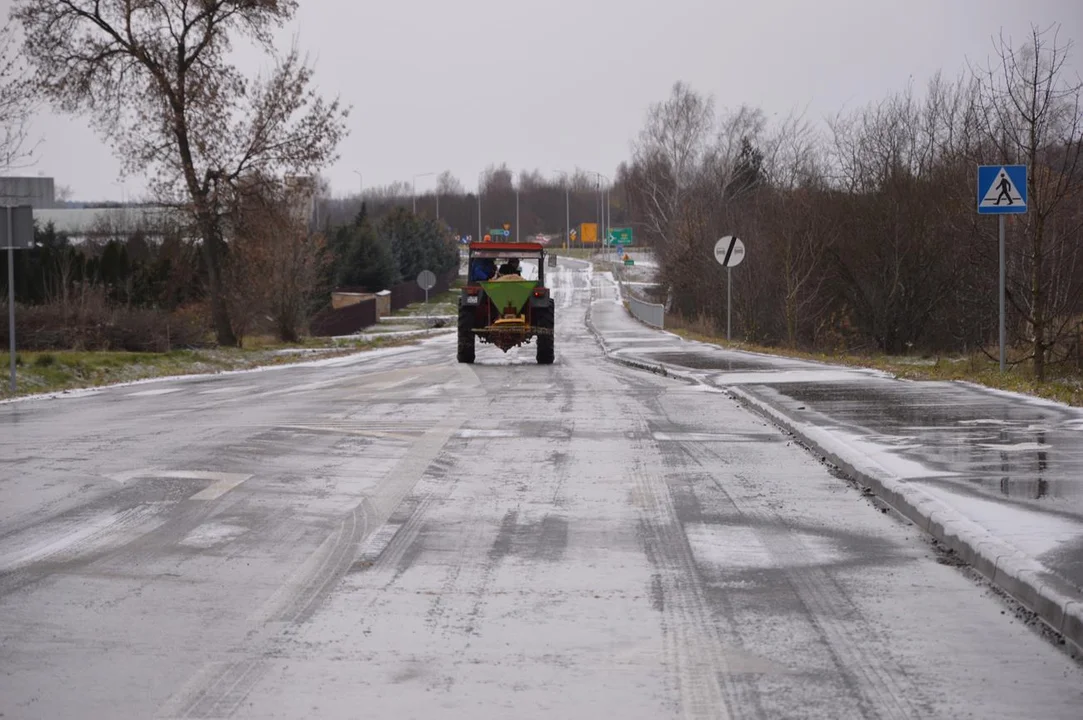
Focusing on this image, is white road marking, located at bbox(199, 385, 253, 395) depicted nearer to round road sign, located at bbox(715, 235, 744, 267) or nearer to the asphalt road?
the asphalt road

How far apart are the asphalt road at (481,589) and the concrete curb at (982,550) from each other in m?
0.15

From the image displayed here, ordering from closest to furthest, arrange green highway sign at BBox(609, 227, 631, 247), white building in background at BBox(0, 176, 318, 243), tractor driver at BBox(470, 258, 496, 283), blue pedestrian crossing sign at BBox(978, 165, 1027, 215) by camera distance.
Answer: blue pedestrian crossing sign at BBox(978, 165, 1027, 215), tractor driver at BBox(470, 258, 496, 283), white building in background at BBox(0, 176, 318, 243), green highway sign at BBox(609, 227, 631, 247)

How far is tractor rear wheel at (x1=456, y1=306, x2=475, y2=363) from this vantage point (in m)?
29.5

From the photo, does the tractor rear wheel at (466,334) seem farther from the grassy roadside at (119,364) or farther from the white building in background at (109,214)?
the white building in background at (109,214)

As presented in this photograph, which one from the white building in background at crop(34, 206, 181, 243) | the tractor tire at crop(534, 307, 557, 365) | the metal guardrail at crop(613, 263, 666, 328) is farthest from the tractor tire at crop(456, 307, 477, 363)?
the white building in background at crop(34, 206, 181, 243)

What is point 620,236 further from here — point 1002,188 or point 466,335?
point 1002,188

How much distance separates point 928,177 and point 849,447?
3617cm

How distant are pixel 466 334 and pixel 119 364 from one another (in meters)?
7.69

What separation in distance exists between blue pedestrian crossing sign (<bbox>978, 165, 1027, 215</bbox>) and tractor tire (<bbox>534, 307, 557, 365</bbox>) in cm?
1229

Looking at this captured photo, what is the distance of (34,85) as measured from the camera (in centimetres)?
3616

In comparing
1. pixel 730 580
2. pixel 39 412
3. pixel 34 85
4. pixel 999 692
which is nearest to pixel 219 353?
pixel 34 85

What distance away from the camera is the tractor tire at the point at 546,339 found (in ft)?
95.0

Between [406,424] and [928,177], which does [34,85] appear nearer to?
[406,424]

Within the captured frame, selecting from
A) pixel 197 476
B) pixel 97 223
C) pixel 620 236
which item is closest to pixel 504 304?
pixel 197 476
